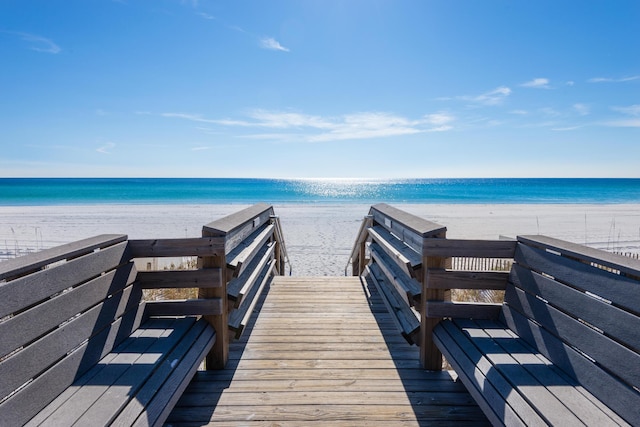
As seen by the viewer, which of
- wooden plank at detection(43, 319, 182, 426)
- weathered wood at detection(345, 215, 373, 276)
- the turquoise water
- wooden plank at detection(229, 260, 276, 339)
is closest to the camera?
wooden plank at detection(43, 319, 182, 426)

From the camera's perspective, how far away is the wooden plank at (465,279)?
3.04 m

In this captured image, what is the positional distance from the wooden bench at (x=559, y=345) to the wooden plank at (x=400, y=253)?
617mm

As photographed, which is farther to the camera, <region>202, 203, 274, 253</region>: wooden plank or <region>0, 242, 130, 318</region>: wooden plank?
<region>202, 203, 274, 253</region>: wooden plank

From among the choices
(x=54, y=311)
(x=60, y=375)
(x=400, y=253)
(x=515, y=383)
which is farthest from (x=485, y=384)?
(x=54, y=311)

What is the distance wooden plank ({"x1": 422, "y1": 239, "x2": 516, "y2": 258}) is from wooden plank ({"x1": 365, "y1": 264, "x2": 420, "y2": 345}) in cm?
78

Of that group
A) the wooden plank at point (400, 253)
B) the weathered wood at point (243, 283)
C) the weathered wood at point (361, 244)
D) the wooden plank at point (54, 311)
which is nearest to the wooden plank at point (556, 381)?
the wooden plank at point (400, 253)

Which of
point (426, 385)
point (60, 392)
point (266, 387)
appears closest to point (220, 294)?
point (266, 387)

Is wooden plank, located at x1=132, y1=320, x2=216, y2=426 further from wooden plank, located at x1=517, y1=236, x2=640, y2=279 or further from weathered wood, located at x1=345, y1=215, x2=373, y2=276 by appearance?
weathered wood, located at x1=345, y1=215, x2=373, y2=276

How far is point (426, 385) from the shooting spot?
2854mm

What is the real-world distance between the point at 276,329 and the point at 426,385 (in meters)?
1.69

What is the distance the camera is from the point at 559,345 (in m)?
2.26

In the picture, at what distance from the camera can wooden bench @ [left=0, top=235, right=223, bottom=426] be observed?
1.72m

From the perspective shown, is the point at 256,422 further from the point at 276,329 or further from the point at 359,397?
the point at 276,329

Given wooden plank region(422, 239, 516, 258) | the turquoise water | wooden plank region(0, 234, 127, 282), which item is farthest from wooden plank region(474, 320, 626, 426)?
the turquoise water
